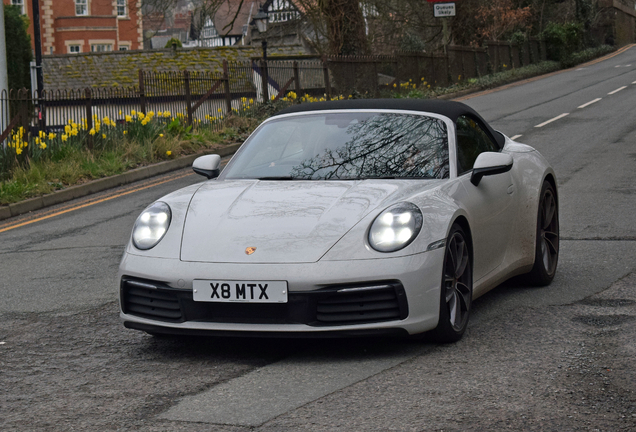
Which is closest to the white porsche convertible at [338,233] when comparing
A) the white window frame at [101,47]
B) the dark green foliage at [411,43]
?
the dark green foliage at [411,43]

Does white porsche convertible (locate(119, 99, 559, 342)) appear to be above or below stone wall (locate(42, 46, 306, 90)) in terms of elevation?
below

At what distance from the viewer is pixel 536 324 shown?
5.43 meters

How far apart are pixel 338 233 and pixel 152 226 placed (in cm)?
114

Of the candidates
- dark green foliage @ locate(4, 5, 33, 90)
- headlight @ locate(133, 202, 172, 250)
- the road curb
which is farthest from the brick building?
headlight @ locate(133, 202, 172, 250)

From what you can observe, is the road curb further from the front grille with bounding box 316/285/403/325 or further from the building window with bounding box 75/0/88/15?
the building window with bounding box 75/0/88/15

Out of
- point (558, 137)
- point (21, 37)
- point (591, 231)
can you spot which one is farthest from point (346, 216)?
point (21, 37)

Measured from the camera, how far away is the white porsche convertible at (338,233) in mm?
4637

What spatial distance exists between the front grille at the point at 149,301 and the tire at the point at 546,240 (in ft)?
9.32

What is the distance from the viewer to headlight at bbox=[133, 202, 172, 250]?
16.7 ft

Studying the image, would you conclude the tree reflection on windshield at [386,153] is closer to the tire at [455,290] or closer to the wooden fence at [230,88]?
the tire at [455,290]

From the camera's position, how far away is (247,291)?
4602 millimetres

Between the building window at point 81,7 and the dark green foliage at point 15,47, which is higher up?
the building window at point 81,7

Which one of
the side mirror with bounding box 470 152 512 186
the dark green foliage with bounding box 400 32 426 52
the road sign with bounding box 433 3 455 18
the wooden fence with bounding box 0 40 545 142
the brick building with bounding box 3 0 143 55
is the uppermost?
the brick building with bounding box 3 0 143 55

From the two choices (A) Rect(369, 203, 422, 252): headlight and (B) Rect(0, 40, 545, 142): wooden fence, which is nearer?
(A) Rect(369, 203, 422, 252): headlight
